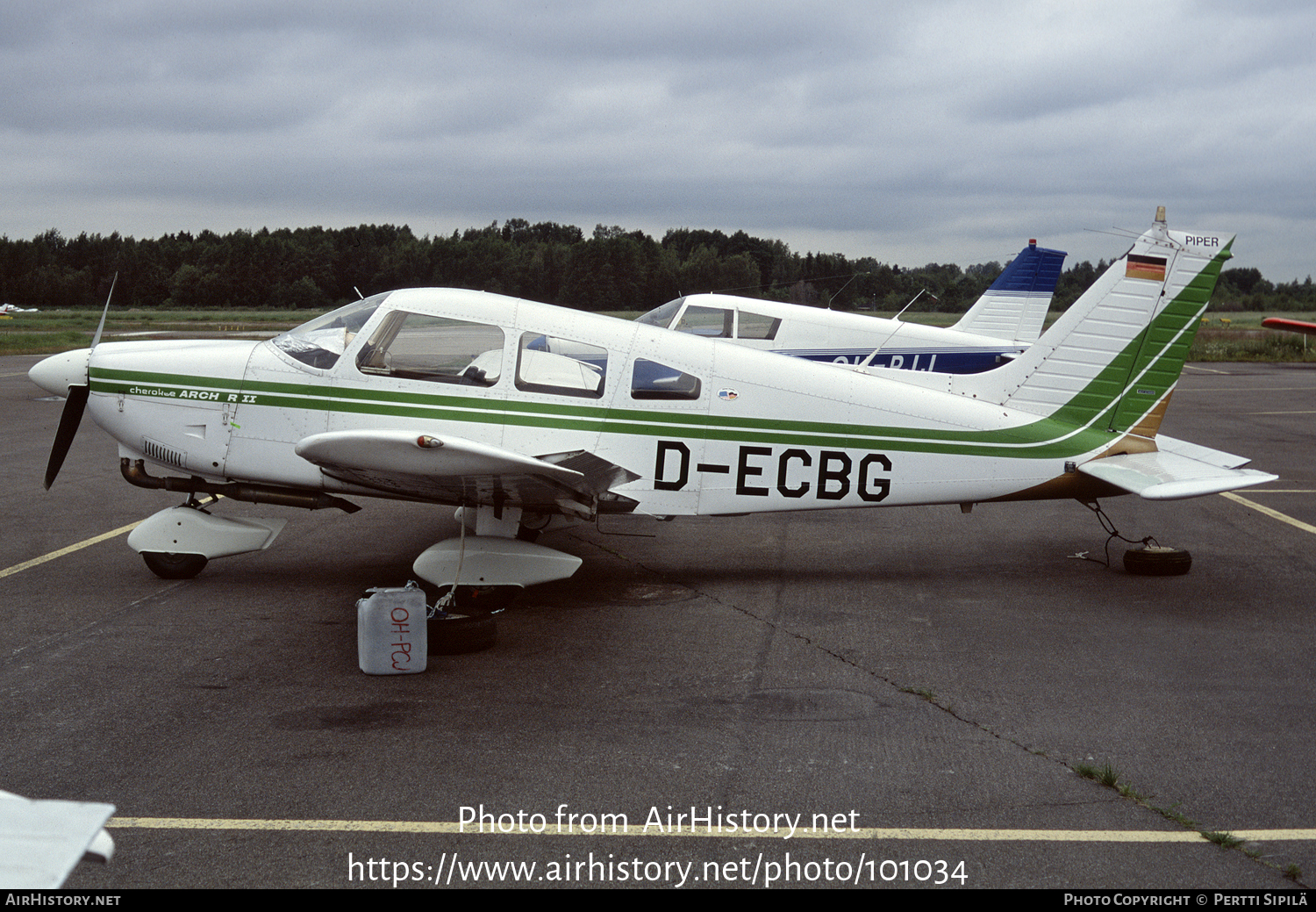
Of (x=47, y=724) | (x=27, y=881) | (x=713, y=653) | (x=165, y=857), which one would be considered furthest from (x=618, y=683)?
(x=27, y=881)

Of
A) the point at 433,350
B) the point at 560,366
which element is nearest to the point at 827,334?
the point at 560,366

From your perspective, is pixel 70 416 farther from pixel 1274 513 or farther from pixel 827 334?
pixel 1274 513

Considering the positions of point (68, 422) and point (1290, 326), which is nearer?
point (68, 422)

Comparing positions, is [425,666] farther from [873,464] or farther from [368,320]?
[873,464]

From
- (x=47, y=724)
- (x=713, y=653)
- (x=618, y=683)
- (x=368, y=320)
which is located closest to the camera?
(x=47, y=724)

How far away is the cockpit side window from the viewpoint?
729 cm

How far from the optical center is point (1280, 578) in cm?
806

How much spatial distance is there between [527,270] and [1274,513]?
616 inches

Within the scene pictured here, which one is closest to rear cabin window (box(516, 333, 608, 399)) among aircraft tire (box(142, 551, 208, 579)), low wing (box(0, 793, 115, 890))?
aircraft tire (box(142, 551, 208, 579))

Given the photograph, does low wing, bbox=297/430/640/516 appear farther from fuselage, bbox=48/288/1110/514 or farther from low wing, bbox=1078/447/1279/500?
low wing, bbox=1078/447/1279/500

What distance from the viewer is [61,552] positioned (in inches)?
338

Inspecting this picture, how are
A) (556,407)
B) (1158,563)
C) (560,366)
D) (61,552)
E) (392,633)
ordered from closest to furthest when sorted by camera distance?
(392,633)
(556,407)
(560,366)
(1158,563)
(61,552)

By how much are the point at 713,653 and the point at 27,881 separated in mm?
4696

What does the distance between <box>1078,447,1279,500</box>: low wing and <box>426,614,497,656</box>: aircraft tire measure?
4601 millimetres
